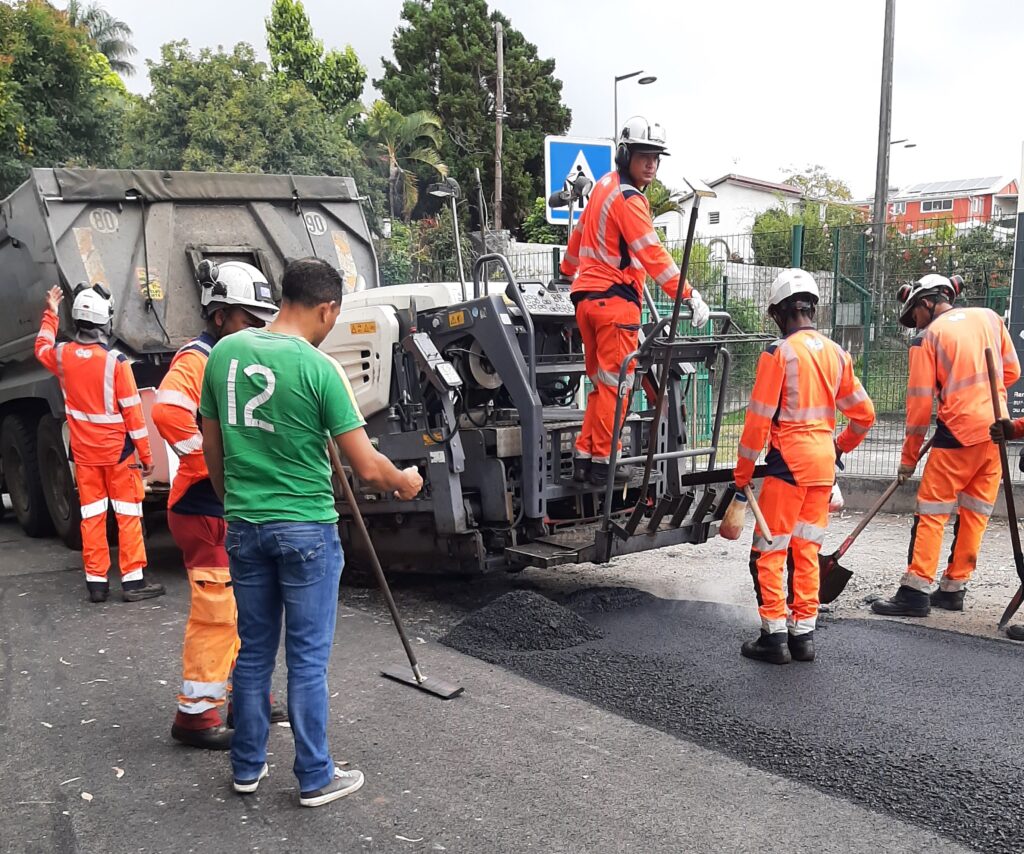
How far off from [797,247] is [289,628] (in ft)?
21.6

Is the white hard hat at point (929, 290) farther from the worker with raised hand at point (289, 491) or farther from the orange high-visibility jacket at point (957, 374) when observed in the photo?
the worker with raised hand at point (289, 491)

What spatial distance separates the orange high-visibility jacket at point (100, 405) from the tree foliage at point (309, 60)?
25230 millimetres

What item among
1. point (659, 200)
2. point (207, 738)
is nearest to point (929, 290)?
point (207, 738)

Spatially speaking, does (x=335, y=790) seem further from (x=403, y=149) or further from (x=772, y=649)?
(x=403, y=149)

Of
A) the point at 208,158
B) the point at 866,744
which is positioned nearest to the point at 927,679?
the point at 866,744

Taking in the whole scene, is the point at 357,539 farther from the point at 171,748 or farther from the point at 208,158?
the point at 208,158

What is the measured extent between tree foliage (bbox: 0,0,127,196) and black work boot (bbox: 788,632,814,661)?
1728 centimetres

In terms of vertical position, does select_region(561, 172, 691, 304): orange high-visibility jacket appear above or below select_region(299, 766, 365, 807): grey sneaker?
above

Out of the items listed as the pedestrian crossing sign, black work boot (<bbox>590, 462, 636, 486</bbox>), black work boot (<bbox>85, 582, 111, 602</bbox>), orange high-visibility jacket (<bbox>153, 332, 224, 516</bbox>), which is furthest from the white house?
orange high-visibility jacket (<bbox>153, 332, 224, 516</bbox>)

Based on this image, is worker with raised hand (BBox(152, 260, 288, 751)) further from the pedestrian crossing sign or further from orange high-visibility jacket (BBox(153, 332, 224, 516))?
the pedestrian crossing sign

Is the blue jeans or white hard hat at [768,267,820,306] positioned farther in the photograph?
white hard hat at [768,267,820,306]

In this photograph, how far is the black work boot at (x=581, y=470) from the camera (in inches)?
200

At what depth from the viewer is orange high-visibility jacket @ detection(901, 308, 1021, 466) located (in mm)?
5074

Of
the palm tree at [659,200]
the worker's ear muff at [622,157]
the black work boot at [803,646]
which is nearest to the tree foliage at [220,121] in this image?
the palm tree at [659,200]
